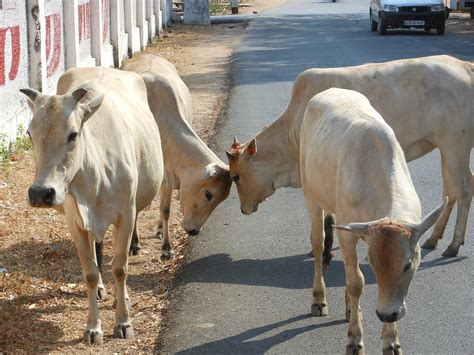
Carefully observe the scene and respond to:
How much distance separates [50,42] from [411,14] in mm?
16924

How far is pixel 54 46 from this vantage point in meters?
15.6

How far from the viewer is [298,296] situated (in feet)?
26.1

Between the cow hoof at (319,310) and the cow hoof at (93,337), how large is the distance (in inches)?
63.9

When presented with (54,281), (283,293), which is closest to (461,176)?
(283,293)

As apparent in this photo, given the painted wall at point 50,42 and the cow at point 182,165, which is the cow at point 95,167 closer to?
the cow at point 182,165

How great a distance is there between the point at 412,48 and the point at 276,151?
54.0 feet

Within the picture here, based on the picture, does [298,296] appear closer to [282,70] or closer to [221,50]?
[282,70]

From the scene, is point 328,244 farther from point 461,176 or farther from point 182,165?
point 182,165

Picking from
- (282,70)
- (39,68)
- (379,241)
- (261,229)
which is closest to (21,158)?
(39,68)

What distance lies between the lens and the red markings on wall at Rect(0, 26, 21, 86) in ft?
41.0

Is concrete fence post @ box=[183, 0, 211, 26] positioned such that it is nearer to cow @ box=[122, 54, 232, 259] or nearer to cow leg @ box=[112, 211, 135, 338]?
cow @ box=[122, 54, 232, 259]

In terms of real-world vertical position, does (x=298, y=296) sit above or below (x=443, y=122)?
below

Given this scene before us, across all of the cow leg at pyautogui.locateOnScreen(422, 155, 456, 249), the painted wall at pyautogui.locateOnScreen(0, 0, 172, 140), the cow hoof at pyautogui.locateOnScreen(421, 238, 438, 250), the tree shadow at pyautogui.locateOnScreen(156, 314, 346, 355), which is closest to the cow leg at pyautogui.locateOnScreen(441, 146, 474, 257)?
the cow leg at pyautogui.locateOnScreen(422, 155, 456, 249)

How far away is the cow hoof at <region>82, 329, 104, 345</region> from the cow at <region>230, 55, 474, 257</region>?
2.64m
